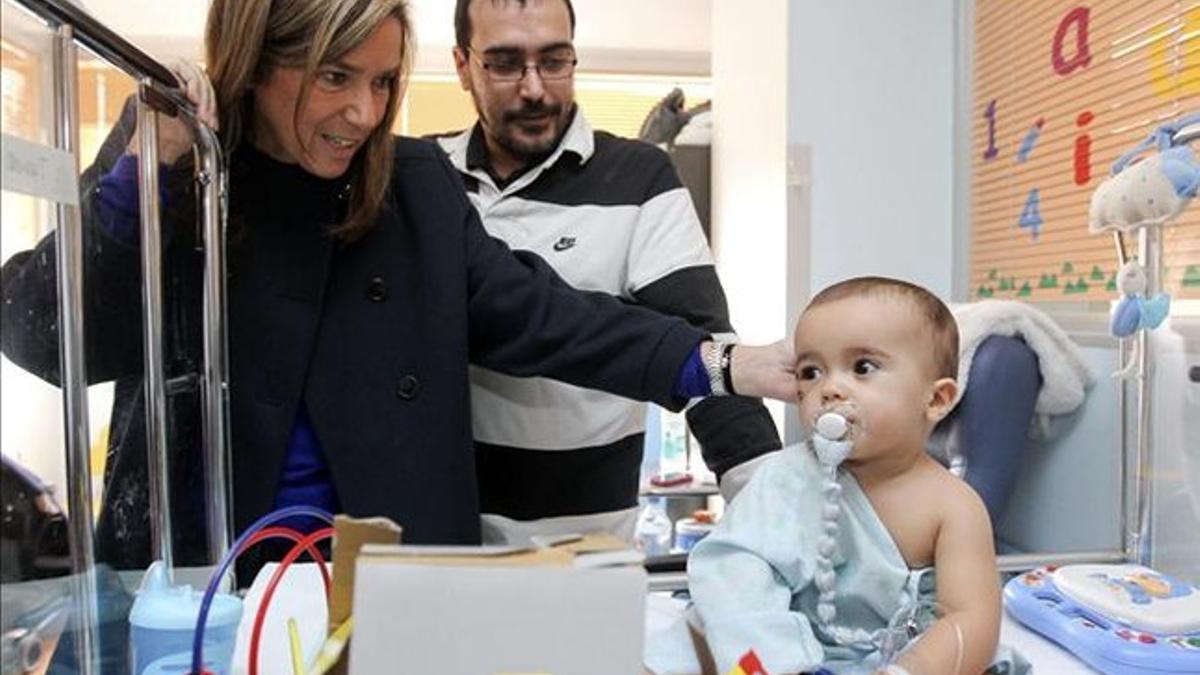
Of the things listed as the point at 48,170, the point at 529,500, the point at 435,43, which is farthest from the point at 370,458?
the point at 435,43

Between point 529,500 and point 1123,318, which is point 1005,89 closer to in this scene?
point 1123,318

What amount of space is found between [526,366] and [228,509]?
384 mm

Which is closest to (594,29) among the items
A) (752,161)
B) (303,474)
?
(752,161)

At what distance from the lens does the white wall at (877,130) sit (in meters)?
2.20

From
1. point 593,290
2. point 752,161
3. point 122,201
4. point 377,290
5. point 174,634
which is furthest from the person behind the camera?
point 752,161

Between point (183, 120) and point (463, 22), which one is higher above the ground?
point (463, 22)

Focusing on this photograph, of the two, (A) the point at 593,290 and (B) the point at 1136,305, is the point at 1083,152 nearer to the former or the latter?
(B) the point at 1136,305

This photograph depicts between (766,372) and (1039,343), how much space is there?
0.60 meters

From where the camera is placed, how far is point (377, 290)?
3.78 ft

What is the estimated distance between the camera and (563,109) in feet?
4.64

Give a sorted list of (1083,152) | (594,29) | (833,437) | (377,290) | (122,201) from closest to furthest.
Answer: (833,437)
(122,201)
(377,290)
(1083,152)
(594,29)

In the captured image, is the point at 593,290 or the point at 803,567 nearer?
the point at 803,567

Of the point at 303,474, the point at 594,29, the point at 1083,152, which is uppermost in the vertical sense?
the point at 594,29

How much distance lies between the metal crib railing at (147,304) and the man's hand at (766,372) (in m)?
0.58
